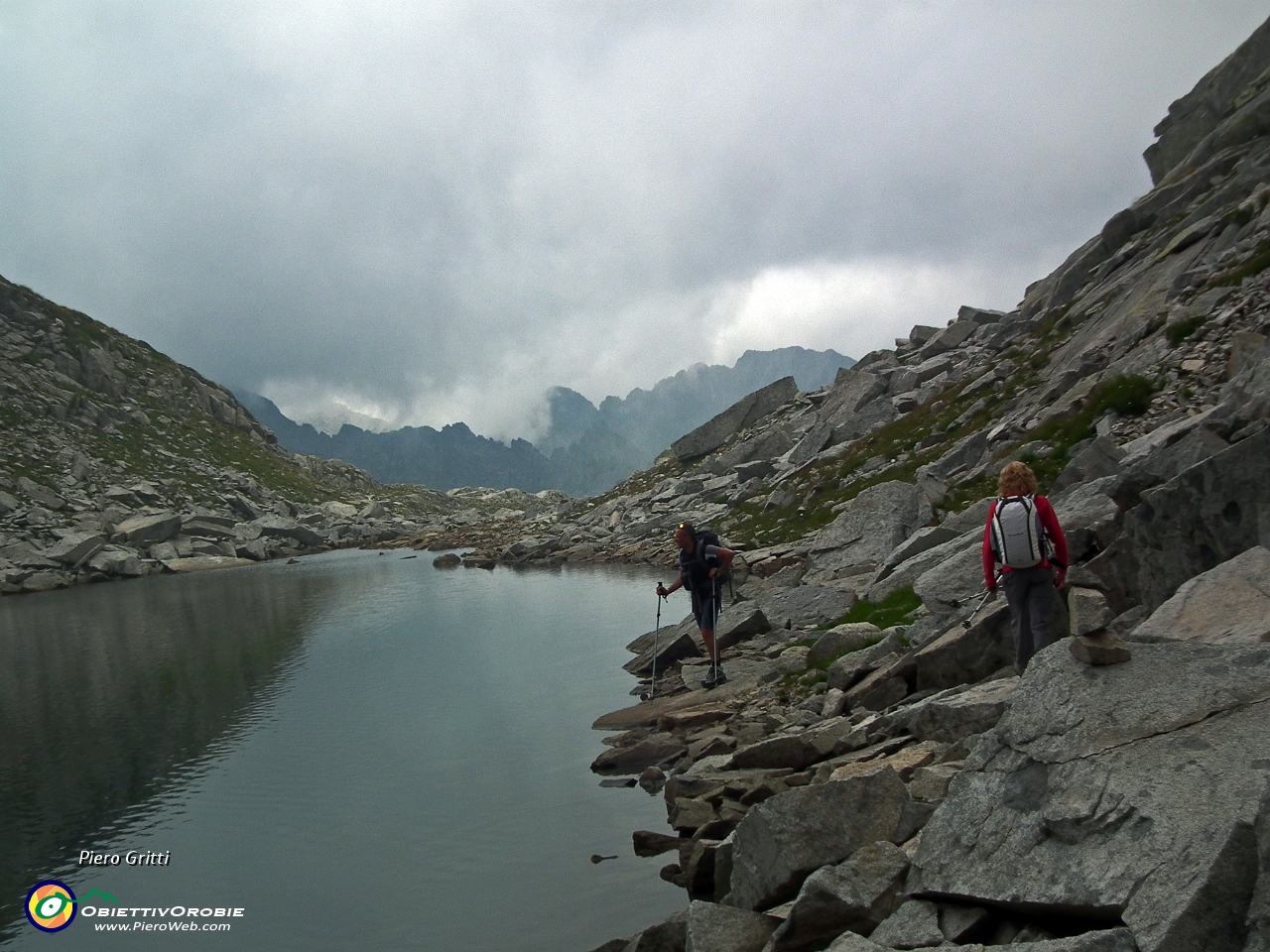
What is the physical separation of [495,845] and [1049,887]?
10.1 m

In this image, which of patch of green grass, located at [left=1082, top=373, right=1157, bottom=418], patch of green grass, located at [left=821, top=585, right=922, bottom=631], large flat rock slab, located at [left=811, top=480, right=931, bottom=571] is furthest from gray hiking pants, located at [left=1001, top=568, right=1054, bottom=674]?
large flat rock slab, located at [left=811, top=480, right=931, bottom=571]

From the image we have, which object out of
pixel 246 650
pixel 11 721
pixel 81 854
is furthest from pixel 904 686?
pixel 246 650

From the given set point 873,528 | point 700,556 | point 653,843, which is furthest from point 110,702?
point 873,528

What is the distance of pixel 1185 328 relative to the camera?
25.8 meters

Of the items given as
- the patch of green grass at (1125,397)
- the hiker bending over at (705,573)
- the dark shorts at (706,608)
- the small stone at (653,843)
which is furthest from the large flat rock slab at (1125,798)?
the patch of green grass at (1125,397)

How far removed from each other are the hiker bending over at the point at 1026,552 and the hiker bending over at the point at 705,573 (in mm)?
9074

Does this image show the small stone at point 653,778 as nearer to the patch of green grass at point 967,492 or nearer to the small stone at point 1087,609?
the small stone at point 1087,609

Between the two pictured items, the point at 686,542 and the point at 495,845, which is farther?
the point at 686,542

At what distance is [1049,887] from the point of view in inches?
226

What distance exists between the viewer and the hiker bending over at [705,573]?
1972 centimetres

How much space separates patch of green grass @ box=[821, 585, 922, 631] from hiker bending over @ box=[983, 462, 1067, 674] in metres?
7.34

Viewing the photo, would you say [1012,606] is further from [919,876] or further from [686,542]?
[686,542]

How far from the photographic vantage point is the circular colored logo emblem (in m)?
12.8

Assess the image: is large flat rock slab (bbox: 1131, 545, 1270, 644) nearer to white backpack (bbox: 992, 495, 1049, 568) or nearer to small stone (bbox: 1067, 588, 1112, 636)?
small stone (bbox: 1067, 588, 1112, 636)
